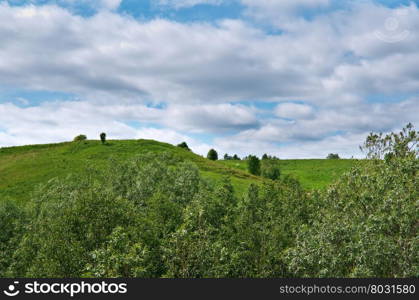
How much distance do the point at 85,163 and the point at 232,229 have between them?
48.7 metres

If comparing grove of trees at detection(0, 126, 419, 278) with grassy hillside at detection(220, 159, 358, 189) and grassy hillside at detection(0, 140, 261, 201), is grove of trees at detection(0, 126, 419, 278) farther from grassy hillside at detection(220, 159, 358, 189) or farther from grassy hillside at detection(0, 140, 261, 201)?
grassy hillside at detection(220, 159, 358, 189)

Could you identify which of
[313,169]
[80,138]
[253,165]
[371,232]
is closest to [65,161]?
[80,138]

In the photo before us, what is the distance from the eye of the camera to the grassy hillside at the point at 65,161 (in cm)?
8444

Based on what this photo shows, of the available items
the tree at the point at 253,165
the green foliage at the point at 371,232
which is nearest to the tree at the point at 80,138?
the tree at the point at 253,165

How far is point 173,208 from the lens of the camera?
39188 millimetres

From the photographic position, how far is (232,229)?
37.3 metres

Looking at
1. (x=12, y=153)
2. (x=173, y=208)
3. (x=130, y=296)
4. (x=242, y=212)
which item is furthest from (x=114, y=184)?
(x=12, y=153)

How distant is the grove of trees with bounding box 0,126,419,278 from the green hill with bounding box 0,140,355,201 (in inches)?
1271

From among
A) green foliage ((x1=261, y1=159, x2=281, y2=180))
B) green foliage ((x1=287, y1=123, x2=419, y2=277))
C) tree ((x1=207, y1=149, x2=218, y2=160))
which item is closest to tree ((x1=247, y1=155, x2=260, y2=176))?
green foliage ((x1=261, y1=159, x2=281, y2=180))

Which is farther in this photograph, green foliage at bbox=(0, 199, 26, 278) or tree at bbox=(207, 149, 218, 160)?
tree at bbox=(207, 149, 218, 160)

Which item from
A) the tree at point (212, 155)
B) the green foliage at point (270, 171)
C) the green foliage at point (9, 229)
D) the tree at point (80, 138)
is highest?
the tree at point (80, 138)

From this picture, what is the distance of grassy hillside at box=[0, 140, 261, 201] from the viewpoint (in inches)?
3324

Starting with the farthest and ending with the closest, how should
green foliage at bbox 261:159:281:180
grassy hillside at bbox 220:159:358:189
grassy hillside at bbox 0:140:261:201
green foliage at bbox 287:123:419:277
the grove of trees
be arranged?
1. green foliage at bbox 261:159:281:180
2. grassy hillside at bbox 220:159:358:189
3. grassy hillside at bbox 0:140:261:201
4. the grove of trees
5. green foliage at bbox 287:123:419:277

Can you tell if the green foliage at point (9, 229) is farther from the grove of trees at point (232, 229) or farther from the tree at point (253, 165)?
the tree at point (253, 165)
